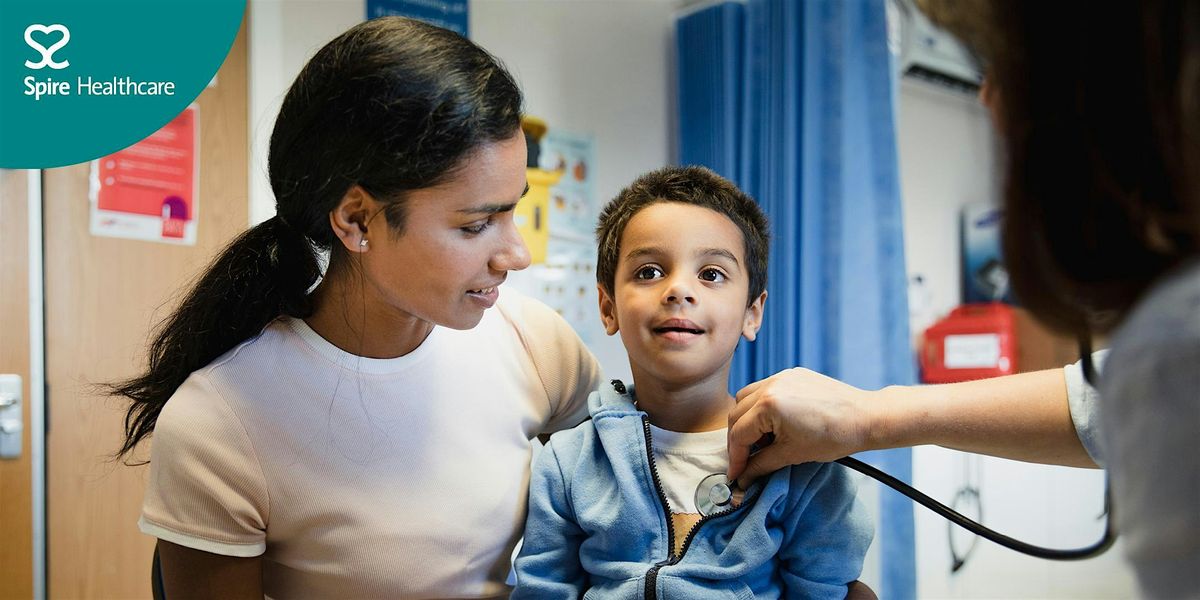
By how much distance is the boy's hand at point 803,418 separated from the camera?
948 millimetres

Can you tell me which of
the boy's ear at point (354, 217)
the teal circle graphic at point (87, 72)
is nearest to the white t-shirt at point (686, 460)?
the boy's ear at point (354, 217)

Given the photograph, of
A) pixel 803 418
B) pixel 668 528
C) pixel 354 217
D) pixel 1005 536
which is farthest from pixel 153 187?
pixel 1005 536

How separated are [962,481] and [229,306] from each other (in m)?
2.63

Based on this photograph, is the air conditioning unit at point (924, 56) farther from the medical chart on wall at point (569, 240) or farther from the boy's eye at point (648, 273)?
the boy's eye at point (648, 273)

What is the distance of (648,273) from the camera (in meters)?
1.18

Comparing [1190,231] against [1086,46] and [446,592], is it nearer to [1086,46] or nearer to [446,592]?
[1086,46]

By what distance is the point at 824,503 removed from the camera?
3.41ft

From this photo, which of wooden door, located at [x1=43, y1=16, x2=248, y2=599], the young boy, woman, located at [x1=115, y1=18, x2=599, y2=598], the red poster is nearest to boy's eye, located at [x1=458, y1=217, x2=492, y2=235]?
woman, located at [x1=115, y1=18, x2=599, y2=598]

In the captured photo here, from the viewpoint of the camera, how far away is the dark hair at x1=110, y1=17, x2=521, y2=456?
39.9 inches

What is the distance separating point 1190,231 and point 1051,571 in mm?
3472

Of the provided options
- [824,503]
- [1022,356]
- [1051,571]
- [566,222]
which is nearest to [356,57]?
[824,503]

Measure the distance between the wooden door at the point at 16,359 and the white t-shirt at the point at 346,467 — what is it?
120cm

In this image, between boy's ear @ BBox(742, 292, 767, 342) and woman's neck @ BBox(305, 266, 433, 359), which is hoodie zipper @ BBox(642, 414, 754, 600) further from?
woman's neck @ BBox(305, 266, 433, 359)

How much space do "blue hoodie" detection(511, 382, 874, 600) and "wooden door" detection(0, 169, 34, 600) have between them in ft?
4.73
